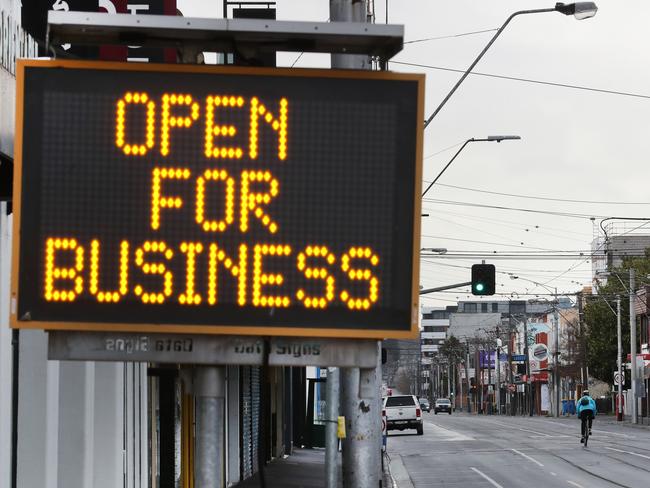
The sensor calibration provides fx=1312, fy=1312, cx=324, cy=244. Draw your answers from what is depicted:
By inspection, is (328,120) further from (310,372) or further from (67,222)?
(310,372)

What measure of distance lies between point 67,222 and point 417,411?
52692 mm

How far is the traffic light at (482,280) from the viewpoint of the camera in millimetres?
29281

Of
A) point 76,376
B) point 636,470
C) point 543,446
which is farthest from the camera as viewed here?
point 543,446

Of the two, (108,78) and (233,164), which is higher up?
(108,78)

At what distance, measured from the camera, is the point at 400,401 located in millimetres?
58594

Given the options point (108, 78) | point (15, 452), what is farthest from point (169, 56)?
point (108, 78)

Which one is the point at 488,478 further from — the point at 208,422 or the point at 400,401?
the point at 400,401

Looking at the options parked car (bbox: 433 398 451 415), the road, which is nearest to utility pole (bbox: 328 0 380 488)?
the road

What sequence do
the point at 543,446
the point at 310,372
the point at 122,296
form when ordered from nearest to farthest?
the point at 122,296, the point at 543,446, the point at 310,372

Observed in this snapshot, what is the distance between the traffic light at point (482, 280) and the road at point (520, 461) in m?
4.16

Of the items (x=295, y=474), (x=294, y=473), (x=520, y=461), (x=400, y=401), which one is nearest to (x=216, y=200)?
(x=295, y=474)

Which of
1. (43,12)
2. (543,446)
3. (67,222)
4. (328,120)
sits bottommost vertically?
(543,446)

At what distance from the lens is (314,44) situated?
6301mm

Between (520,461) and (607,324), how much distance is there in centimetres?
5833
